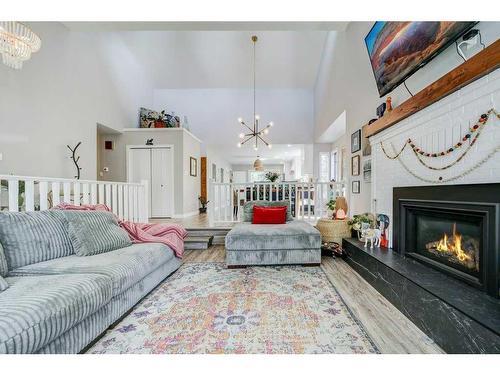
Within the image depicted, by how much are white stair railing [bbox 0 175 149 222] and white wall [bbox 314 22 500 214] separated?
3.79 metres

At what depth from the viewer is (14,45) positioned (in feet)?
8.51

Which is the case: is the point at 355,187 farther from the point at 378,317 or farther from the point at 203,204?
the point at 203,204

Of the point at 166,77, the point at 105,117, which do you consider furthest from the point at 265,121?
the point at 105,117

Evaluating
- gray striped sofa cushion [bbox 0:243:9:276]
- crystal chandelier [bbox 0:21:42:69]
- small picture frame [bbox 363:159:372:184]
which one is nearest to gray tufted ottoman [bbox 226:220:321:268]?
small picture frame [bbox 363:159:372:184]

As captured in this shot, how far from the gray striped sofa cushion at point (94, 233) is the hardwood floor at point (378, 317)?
2226mm

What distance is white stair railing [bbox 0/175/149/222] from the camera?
2256 millimetres

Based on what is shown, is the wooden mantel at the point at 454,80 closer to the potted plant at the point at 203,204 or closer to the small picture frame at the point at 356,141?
the small picture frame at the point at 356,141

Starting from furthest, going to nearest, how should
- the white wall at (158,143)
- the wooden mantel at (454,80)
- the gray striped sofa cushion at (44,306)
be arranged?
the white wall at (158,143) → the wooden mantel at (454,80) → the gray striped sofa cushion at (44,306)

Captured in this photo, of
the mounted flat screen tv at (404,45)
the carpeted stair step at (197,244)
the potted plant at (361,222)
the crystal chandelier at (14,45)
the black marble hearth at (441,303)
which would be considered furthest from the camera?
the carpeted stair step at (197,244)

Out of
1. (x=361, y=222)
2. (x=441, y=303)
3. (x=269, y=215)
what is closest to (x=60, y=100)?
(x=269, y=215)

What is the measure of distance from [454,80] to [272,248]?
2.30 meters

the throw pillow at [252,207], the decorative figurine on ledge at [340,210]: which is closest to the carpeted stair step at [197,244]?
the throw pillow at [252,207]

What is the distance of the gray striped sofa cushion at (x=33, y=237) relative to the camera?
68.3 inches

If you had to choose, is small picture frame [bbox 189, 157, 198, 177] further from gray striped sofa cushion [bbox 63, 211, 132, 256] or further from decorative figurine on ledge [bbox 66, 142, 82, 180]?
gray striped sofa cushion [bbox 63, 211, 132, 256]
